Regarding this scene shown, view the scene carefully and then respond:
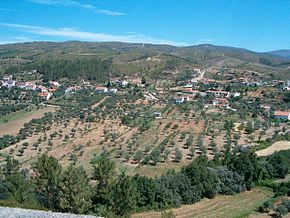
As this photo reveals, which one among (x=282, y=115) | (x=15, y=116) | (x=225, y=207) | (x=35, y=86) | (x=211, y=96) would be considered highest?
(x=282, y=115)

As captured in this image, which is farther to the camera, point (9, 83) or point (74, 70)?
point (74, 70)

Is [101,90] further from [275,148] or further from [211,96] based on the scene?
[275,148]

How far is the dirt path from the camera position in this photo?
44575mm

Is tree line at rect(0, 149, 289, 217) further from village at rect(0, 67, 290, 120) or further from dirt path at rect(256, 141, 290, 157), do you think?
village at rect(0, 67, 290, 120)

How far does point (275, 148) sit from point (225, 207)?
20.4 meters

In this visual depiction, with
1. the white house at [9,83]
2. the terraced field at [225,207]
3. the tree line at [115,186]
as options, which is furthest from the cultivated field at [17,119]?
the terraced field at [225,207]

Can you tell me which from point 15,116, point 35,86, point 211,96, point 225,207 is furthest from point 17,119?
point 225,207

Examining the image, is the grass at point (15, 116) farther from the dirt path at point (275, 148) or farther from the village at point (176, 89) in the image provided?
the dirt path at point (275, 148)

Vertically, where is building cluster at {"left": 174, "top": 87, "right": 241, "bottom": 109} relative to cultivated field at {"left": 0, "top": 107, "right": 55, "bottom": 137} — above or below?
above

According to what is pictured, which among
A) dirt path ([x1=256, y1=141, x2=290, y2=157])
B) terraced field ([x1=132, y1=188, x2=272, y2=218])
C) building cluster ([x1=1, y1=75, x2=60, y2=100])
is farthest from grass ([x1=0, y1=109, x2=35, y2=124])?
terraced field ([x1=132, y1=188, x2=272, y2=218])

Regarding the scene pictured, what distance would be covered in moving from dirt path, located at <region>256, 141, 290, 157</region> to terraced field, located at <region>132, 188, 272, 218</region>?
11.7m

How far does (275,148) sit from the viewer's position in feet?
153

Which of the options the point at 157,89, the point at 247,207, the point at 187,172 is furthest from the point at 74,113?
the point at 247,207

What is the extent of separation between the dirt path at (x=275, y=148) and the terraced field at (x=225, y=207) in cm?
1173
